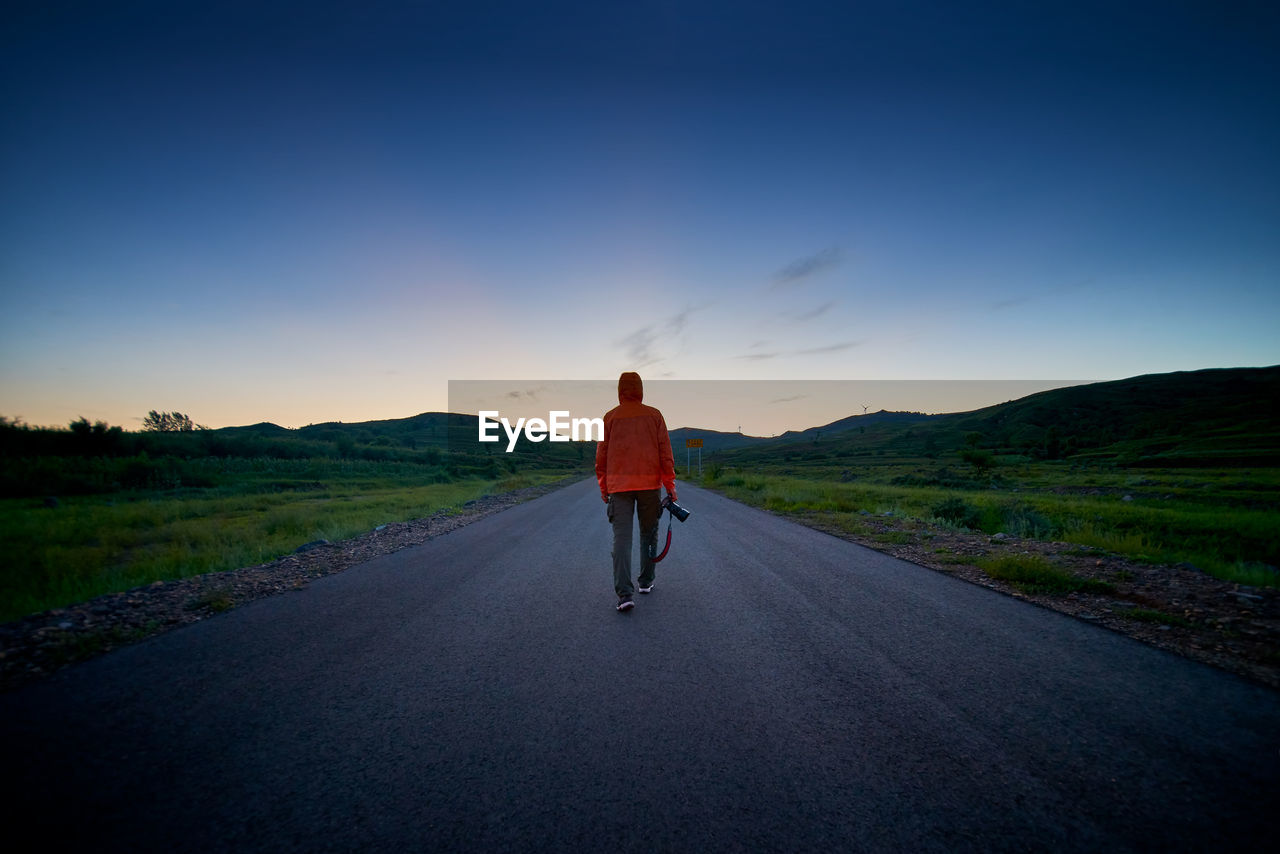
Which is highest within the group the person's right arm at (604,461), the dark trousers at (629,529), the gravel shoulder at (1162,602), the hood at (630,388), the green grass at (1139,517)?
the hood at (630,388)

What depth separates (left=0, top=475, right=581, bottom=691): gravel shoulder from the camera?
3.95m

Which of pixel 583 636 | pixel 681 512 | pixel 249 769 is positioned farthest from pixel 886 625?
pixel 249 769

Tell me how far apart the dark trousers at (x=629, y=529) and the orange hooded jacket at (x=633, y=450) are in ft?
0.39

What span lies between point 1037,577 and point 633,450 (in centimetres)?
506

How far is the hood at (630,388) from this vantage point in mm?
5672

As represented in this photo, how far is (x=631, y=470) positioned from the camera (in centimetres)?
540

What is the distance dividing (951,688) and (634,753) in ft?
7.13

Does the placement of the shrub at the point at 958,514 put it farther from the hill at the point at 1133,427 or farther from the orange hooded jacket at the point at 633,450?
the hill at the point at 1133,427

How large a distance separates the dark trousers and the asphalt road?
539 mm

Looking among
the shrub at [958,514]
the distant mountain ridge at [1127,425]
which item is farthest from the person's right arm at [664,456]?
the distant mountain ridge at [1127,425]

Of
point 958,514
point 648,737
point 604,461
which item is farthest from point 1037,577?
point 958,514

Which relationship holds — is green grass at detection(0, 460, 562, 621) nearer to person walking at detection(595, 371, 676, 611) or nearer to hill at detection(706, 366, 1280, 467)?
person walking at detection(595, 371, 676, 611)

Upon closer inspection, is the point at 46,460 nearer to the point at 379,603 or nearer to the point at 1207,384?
the point at 379,603

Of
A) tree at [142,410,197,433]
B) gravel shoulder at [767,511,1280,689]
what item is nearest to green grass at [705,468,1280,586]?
gravel shoulder at [767,511,1280,689]
